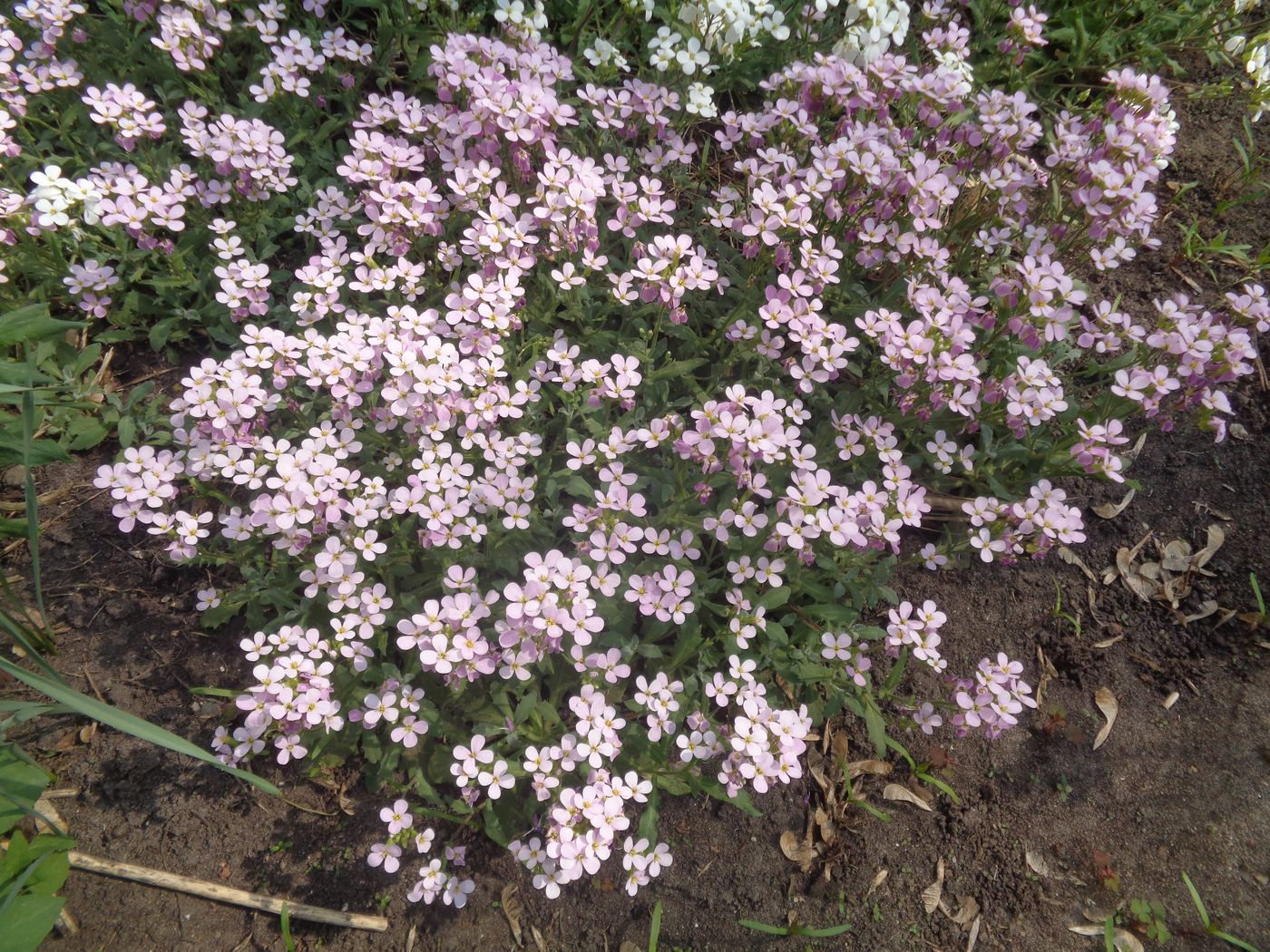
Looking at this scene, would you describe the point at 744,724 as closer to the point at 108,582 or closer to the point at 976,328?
the point at 976,328

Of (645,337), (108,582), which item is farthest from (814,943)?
(108,582)

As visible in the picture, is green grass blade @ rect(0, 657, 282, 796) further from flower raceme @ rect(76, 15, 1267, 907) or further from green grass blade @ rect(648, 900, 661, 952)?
green grass blade @ rect(648, 900, 661, 952)

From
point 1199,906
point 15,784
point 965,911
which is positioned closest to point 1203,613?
point 1199,906

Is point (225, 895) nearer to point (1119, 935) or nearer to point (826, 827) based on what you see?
point (826, 827)

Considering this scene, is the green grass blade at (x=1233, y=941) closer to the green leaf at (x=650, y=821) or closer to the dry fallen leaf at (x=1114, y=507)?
the dry fallen leaf at (x=1114, y=507)

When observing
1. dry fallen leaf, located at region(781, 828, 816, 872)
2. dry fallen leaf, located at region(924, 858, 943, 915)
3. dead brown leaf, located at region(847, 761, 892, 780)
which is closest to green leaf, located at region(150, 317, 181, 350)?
dry fallen leaf, located at region(781, 828, 816, 872)

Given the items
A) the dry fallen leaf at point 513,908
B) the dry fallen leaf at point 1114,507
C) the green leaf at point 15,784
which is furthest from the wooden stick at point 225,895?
the dry fallen leaf at point 1114,507
